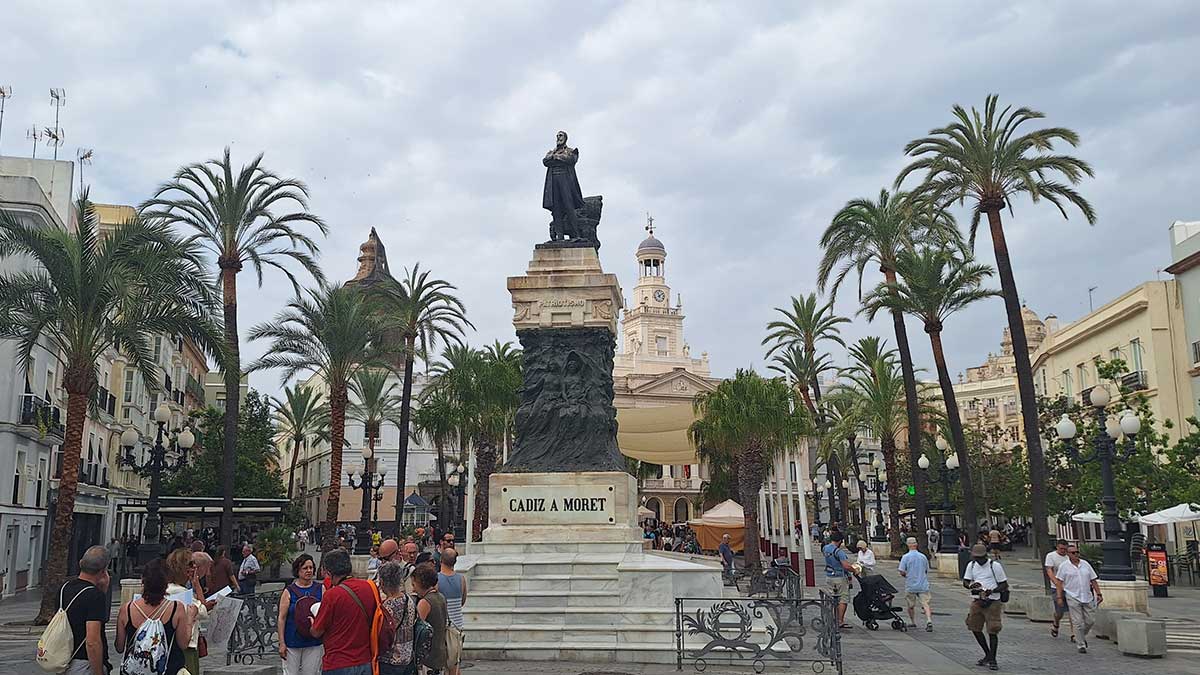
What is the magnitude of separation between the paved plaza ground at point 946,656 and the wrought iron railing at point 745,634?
→ 25 centimetres

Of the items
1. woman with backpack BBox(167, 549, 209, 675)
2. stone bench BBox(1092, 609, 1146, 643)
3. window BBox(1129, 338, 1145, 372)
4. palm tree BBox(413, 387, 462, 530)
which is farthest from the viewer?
window BBox(1129, 338, 1145, 372)

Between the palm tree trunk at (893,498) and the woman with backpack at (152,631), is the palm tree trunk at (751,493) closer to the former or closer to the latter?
the palm tree trunk at (893,498)

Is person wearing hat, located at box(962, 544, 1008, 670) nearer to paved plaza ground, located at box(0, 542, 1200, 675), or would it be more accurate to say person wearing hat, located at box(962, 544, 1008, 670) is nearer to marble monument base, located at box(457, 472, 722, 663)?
paved plaza ground, located at box(0, 542, 1200, 675)

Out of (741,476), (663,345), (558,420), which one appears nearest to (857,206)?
(741,476)

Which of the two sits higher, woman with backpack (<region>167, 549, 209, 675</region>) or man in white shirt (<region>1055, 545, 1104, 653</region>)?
woman with backpack (<region>167, 549, 209, 675</region>)

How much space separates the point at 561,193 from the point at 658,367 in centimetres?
9450

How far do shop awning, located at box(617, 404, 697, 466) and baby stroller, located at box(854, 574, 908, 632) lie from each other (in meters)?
15.3

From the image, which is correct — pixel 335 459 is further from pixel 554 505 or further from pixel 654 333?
pixel 654 333

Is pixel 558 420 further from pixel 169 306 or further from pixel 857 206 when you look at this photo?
pixel 857 206

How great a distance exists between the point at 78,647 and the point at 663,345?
113234 millimetres

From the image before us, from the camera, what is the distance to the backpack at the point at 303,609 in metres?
7.36

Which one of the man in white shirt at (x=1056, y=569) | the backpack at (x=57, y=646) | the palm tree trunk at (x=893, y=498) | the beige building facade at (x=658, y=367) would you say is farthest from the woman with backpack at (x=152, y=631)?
the beige building facade at (x=658, y=367)

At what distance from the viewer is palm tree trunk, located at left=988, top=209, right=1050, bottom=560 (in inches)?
977

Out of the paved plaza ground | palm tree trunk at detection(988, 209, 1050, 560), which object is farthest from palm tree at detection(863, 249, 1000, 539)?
the paved plaza ground
